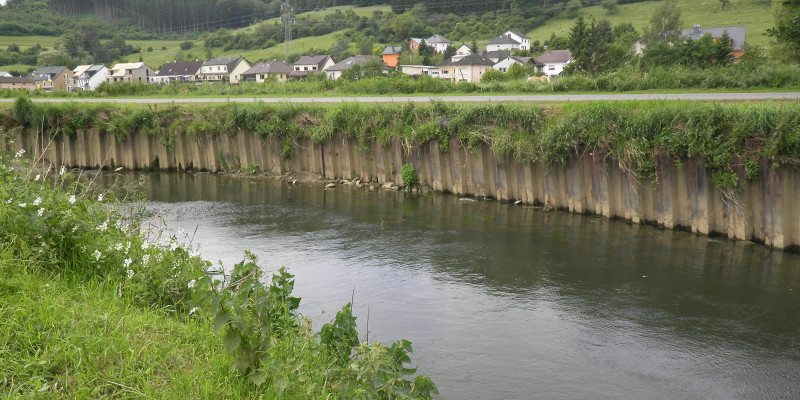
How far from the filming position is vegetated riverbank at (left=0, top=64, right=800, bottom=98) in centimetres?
2606

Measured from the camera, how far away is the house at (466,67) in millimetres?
97125

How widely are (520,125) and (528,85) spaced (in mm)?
11177

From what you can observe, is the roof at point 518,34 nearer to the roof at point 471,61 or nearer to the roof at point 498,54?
the roof at point 498,54

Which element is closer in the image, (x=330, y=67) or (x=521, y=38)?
(x=330, y=67)

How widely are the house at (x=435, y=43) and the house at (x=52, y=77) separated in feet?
194

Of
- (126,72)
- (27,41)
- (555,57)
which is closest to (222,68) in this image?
(126,72)

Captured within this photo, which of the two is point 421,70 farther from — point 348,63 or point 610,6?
point 610,6

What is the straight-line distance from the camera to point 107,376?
6.29 metres

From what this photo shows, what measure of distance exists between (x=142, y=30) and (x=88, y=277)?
590ft

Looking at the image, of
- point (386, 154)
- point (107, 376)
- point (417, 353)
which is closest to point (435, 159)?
point (386, 154)

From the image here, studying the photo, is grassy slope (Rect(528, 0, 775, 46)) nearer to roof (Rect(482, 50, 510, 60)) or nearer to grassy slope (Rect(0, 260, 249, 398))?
roof (Rect(482, 50, 510, 60))

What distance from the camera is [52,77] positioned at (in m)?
101

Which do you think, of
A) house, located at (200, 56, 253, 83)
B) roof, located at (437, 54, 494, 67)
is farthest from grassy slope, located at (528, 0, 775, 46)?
house, located at (200, 56, 253, 83)

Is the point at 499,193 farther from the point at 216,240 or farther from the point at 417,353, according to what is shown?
the point at 417,353
